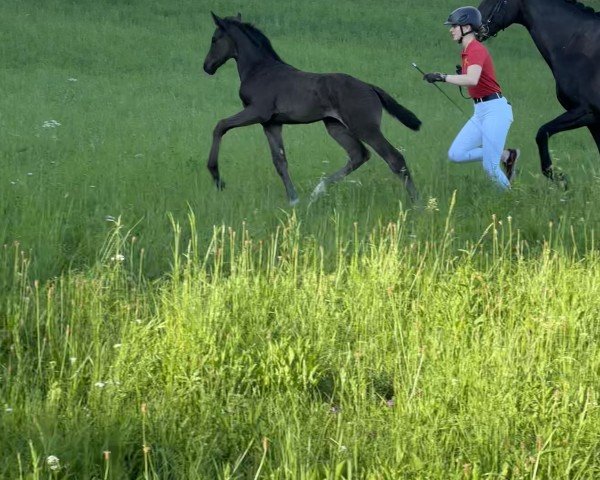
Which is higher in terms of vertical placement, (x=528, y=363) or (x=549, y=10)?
(x=549, y=10)

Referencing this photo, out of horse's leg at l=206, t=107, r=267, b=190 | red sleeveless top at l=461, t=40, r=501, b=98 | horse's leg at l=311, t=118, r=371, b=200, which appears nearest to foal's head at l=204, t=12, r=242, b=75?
horse's leg at l=206, t=107, r=267, b=190

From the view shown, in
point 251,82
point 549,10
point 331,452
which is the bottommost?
point 331,452

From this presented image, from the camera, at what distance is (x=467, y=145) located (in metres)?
9.58

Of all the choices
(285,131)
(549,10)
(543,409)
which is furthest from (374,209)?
(285,131)

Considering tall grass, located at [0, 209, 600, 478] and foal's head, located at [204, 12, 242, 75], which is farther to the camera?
foal's head, located at [204, 12, 242, 75]

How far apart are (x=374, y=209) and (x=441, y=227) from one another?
913 mm

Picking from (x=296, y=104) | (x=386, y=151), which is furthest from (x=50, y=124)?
(x=386, y=151)

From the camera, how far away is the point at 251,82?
974 cm

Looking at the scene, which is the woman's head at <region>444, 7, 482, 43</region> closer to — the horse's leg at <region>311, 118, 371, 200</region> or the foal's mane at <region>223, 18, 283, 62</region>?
the horse's leg at <region>311, 118, 371, 200</region>

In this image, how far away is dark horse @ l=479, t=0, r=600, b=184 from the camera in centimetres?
948

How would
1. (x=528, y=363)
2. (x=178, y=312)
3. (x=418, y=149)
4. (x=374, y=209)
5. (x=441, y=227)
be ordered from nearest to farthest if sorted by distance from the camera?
(x=528, y=363) → (x=178, y=312) → (x=441, y=227) → (x=374, y=209) → (x=418, y=149)

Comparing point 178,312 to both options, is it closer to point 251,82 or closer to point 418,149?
point 251,82

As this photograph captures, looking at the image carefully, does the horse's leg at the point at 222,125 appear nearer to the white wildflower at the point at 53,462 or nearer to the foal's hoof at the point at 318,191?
the foal's hoof at the point at 318,191

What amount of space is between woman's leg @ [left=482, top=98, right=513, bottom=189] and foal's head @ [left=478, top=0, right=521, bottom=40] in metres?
0.80
